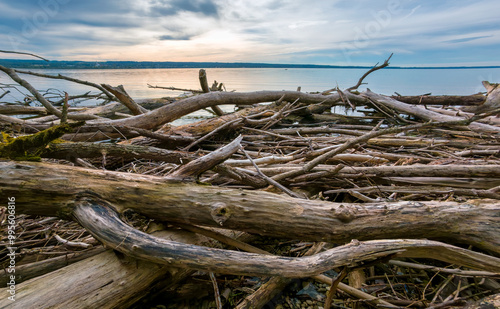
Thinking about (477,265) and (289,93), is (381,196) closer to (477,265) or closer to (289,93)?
(477,265)

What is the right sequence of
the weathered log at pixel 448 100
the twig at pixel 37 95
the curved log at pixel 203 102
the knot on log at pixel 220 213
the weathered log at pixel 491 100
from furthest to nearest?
1. the weathered log at pixel 448 100
2. the weathered log at pixel 491 100
3. the curved log at pixel 203 102
4. the twig at pixel 37 95
5. the knot on log at pixel 220 213

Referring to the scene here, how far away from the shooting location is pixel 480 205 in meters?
2.00

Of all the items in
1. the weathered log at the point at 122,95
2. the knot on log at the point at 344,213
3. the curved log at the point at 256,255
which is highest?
the weathered log at the point at 122,95

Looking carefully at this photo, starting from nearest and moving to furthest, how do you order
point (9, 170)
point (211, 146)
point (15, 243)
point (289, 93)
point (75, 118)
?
point (9, 170)
point (15, 243)
point (211, 146)
point (75, 118)
point (289, 93)

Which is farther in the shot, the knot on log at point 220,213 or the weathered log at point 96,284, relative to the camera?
the knot on log at point 220,213

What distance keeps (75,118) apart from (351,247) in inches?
184

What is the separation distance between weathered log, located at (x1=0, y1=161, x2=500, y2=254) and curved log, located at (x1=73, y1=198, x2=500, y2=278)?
0.72ft

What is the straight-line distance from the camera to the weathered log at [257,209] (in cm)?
190

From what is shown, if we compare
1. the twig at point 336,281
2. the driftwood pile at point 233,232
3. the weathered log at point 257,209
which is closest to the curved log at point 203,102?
the driftwood pile at point 233,232

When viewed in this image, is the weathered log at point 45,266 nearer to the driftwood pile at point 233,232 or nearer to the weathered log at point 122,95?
the driftwood pile at point 233,232

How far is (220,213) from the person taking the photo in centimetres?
187

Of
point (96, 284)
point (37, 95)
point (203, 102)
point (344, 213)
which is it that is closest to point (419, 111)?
point (203, 102)

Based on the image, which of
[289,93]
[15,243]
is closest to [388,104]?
[289,93]

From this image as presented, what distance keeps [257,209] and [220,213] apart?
0.86ft
